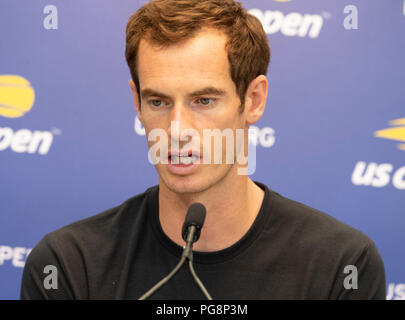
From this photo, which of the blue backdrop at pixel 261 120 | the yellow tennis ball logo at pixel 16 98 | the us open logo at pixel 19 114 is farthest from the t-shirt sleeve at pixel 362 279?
the yellow tennis ball logo at pixel 16 98

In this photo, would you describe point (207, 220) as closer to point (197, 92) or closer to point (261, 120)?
point (197, 92)

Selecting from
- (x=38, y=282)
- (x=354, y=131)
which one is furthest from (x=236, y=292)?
(x=354, y=131)

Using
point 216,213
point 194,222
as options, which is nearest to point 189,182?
point 216,213

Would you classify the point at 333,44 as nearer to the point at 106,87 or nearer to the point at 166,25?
the point at 106,87

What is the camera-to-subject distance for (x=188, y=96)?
50.3 inches

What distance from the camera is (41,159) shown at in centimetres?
220

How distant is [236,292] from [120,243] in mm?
331

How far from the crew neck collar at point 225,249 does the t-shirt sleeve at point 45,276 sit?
25 centimetres

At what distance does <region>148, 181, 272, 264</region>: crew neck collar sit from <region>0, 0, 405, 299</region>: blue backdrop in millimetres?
705

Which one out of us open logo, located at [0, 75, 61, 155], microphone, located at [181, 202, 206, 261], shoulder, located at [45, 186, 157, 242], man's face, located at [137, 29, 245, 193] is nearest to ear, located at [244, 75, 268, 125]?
man's face, located at [137, 29, 245, 193]

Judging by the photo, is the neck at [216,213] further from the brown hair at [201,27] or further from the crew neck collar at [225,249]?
the brown hair at [201,27]

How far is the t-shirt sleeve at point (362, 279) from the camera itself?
1.32 meters

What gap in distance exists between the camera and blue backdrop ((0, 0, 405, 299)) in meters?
2.15

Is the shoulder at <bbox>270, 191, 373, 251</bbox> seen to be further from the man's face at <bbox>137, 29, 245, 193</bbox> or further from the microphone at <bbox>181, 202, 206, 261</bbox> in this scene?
the microphone at <bbox>181, 202, 206, 261</bbox>
